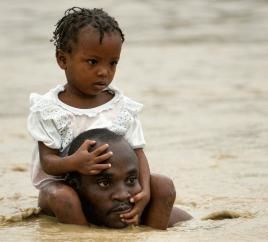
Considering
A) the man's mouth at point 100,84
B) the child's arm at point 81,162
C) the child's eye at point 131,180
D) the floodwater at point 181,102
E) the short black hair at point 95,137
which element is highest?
the man's mouth at point 100,84

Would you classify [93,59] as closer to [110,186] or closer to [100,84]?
[100,84]

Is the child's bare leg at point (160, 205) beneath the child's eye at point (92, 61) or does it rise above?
beneath

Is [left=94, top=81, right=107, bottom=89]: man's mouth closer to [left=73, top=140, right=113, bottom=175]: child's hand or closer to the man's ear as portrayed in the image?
the man's ear

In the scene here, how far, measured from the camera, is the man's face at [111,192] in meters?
4.72

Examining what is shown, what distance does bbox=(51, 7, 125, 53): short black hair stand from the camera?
483 cm

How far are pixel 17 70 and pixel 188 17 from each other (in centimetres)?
440

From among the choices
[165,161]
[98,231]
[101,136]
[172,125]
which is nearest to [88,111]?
[101,136]

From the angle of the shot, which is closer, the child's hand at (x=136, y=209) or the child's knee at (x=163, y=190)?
the child's hand at (x=136, y=209)

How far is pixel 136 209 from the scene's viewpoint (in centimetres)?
477

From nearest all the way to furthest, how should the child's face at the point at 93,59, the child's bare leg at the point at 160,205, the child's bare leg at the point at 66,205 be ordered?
the child's bare leg at the point at 66,205
the child's face at the point at 93,59
the child's bare leg at the point at 160,205

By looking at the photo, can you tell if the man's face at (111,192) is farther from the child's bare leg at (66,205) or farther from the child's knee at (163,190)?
the child's knee at (163,190)

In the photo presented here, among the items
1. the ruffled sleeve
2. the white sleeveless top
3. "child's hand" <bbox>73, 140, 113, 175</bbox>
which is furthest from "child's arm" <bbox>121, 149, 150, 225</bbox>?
the ruffled sleeve

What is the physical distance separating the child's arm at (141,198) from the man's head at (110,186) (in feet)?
0.08

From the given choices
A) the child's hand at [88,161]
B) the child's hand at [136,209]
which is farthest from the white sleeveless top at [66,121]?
the child's hand at [136,209]
